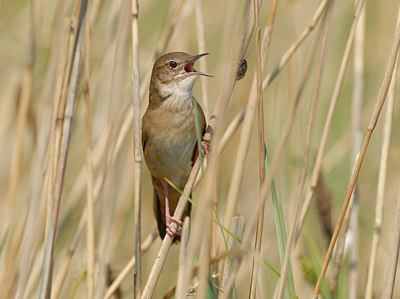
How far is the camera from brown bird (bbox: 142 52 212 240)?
9.25ft

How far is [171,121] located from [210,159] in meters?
1.28

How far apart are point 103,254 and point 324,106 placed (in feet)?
7.36

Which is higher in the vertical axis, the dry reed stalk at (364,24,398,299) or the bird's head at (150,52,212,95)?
the bird's head at (150,52,212,95)

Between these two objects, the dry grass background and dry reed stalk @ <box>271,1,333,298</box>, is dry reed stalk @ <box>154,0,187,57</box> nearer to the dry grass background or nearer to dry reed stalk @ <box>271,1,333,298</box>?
the dry grass background

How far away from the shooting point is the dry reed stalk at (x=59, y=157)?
2211mm

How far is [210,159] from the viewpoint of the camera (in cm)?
161

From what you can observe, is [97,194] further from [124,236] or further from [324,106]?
[324,106]

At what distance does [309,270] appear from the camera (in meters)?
2.29

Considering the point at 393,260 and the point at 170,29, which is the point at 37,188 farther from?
the point at 393,260

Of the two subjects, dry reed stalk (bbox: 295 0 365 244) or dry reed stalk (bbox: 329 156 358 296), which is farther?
dry reed stalk (bbox: 329 156 358 296)

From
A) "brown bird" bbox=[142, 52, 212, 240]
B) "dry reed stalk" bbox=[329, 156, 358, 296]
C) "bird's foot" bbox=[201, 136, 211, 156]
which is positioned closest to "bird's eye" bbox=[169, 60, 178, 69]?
"brown bird" bbox=[142, 52, 212, 240]

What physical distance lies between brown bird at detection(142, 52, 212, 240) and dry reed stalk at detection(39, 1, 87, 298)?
2.13 ft

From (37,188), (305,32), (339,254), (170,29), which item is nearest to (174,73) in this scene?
(170,29)

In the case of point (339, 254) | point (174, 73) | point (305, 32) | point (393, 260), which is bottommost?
point (339, 254)
